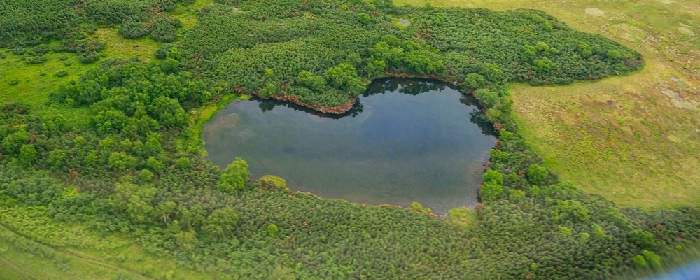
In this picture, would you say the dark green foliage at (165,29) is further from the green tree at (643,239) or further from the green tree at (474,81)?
the green tree at (643,239)

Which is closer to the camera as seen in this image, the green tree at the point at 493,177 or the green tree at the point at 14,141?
the green tree at the point at 14,141

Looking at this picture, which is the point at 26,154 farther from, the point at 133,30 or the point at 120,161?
the point at 133,30

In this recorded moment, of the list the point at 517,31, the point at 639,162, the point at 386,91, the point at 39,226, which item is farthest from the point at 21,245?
the point at 517,31

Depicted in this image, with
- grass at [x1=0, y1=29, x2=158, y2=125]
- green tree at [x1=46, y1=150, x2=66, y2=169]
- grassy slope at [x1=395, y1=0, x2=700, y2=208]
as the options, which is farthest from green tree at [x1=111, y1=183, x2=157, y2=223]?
grassy slope at [x1=395, y1=0, x2=700, y2=208]

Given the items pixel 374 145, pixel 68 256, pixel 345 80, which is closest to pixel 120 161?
pixel 68 256

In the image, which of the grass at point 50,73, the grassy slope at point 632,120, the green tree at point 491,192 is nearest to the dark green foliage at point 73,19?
the grass at point 50,73

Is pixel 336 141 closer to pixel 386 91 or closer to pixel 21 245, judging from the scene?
pixel 386 91
